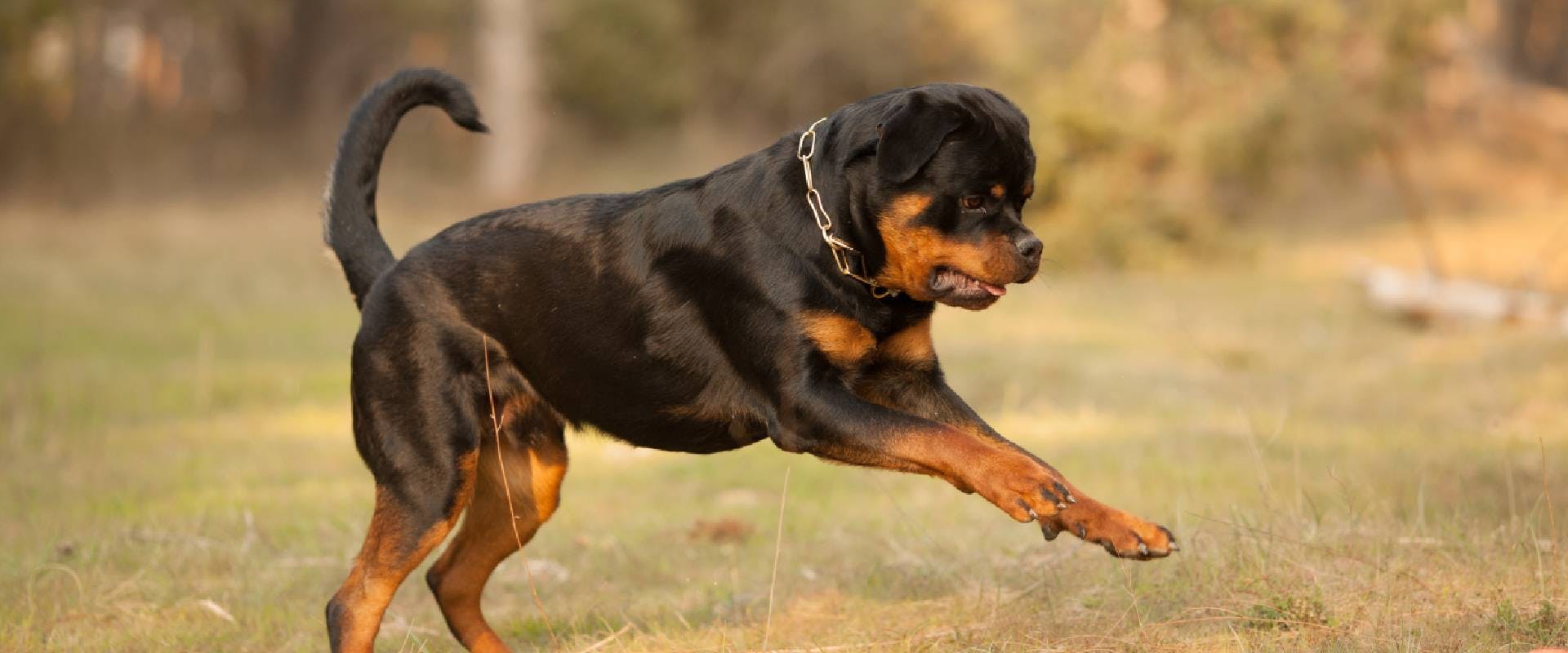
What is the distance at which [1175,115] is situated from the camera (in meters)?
21.9

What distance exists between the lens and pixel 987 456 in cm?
422

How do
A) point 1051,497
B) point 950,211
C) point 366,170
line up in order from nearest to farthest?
1. point 1051,497
2. point 950,211
3. point 366,170

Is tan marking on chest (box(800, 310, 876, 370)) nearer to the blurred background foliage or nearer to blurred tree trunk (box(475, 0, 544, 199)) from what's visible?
the blurred background foliage

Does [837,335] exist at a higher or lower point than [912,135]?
lower

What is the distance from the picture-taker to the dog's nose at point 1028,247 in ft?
14.6

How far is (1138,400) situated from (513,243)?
691 centimetres

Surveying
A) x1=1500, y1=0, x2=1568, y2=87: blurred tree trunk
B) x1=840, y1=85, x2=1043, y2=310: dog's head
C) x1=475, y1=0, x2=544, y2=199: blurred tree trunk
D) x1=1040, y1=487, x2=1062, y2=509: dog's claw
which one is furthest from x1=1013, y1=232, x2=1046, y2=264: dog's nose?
x1=1500, y1=0, x2=1568, y2=87: blurred tree trunk

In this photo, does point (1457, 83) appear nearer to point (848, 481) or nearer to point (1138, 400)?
point (1138, 400)

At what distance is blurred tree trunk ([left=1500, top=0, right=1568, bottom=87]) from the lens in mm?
38188

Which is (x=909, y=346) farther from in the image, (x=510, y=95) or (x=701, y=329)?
(x=510, y=95)

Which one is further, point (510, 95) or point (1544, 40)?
point (1544, 40)

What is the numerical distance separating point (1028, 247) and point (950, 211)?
24cm

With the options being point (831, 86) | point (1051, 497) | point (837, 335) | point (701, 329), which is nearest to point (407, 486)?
point (701, 329)

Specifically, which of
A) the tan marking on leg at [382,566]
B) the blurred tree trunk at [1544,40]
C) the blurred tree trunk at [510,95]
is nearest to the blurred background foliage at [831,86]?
the blurred tree trunk at [1544,40]
